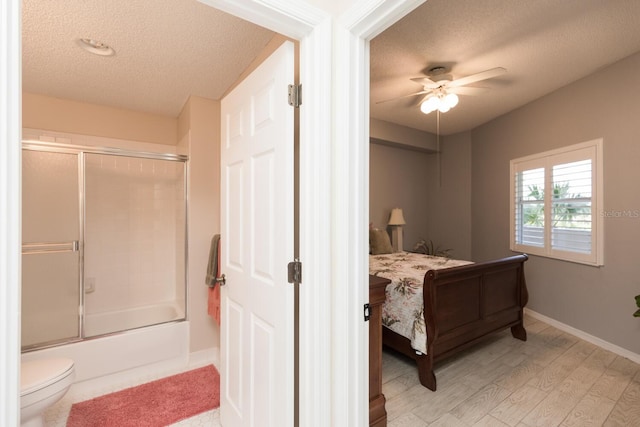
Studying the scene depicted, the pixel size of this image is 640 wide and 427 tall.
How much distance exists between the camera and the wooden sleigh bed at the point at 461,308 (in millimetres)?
2135

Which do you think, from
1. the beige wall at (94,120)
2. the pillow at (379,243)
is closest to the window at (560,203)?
the pillow at (379,243)

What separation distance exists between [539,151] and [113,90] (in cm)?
464

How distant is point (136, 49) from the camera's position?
1878 millimetres

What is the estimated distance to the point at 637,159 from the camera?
2.55m

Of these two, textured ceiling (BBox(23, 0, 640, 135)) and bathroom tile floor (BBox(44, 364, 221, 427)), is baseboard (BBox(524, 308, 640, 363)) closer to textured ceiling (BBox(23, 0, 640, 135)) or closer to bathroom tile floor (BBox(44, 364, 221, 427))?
textured ceiling (BBox(23, 0, 640, 135))

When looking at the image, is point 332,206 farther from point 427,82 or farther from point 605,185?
point 605,185

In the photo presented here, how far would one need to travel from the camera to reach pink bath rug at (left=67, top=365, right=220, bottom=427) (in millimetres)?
1797

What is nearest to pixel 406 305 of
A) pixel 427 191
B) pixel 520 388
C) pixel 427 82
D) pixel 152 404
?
pixel 520 388

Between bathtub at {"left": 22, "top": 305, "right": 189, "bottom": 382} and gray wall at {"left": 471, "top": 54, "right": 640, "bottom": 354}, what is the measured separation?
13.1 ft

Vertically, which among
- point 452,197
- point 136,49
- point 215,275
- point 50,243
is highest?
point 136,49

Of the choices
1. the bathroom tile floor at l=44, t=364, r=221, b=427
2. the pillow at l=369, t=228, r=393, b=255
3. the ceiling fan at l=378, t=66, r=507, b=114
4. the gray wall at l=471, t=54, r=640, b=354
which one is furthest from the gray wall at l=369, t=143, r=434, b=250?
the bathroom tile floor at l=44, t=364, r=221, b=427

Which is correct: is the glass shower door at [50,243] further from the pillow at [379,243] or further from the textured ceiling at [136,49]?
the pillow at [379,243]

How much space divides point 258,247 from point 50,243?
2354 mm

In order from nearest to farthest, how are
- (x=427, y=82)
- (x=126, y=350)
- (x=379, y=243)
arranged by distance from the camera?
1. (x=126, y=350)
2. (x=427, y=82)
3. (x=379, y=243)
